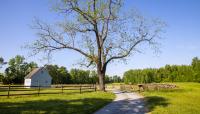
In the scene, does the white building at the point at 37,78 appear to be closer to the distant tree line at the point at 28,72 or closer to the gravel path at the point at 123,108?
the distant tree line at the point at 28,72

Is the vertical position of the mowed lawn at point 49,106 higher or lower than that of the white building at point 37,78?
lower

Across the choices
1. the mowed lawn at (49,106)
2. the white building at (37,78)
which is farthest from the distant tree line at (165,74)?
the mowed lawn at (49,106)

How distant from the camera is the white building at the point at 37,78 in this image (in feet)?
207

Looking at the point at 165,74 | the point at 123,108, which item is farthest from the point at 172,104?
the point at 165,74

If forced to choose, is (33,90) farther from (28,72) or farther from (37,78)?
(28,72)

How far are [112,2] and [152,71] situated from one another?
362 feet

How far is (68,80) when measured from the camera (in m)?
119

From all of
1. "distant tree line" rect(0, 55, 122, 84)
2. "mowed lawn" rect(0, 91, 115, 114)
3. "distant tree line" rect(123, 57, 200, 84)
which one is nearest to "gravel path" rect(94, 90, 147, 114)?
"mowed lawn" rect(0, 91, 115, 114)

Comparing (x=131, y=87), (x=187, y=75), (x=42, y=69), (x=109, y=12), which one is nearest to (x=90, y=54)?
(x=109, y=12)

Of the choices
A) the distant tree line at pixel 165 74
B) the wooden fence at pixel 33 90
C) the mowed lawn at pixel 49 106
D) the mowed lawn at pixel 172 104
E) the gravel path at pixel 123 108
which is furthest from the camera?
the distant tree line at pixel 165 74

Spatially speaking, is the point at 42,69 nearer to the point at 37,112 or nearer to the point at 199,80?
the point at 37,112

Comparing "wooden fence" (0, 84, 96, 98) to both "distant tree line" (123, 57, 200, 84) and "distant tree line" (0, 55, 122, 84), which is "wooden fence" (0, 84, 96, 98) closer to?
"distant tree line" (0, 55, 122, 84)

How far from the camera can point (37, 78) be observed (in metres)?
64.6

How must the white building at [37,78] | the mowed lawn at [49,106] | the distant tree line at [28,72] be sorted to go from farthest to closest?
the distant tree line at [28,72], the white building at [37,78], the mowed lawn at [49,106]
